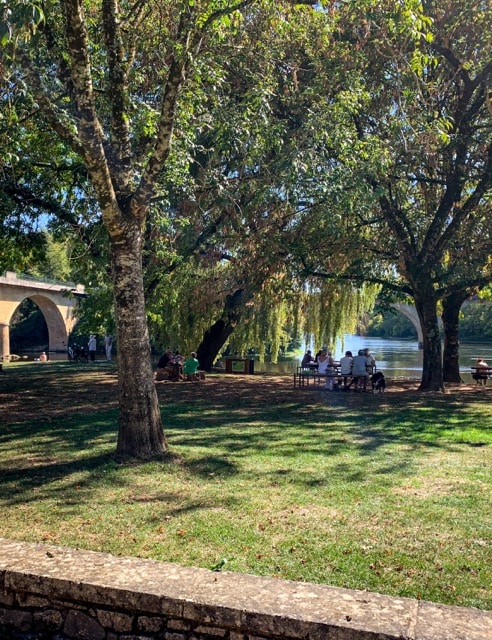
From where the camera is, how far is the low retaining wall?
3.25m

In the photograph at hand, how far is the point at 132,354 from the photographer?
7.19m

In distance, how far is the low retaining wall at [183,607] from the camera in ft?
10.7

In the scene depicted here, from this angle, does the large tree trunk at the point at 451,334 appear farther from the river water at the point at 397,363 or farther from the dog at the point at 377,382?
the dog at the point at 377,382

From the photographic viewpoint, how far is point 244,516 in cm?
523

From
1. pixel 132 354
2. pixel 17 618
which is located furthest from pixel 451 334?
pixel 17 618

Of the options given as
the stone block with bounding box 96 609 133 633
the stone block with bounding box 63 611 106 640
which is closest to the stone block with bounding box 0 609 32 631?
the stone block with bounding box 63 611 106 640

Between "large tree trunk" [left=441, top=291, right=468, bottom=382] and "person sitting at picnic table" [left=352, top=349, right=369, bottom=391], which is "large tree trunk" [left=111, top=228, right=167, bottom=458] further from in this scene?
"large tree trunk" [left=441, top=291, right=468, bottom=382]

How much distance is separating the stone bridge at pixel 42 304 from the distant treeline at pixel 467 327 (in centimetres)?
2635

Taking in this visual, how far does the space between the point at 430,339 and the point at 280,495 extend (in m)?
10.6

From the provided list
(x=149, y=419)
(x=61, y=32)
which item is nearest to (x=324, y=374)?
(x=149, y=419)

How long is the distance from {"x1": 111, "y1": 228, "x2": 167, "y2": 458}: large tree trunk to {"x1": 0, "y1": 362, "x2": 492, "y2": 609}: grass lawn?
38 cm

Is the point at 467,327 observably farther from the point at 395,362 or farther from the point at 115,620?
the point at 115,620

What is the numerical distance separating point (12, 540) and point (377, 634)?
2764mm

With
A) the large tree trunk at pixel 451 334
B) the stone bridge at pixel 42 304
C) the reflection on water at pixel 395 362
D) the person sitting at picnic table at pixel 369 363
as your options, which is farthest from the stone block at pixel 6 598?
the stone bridge at pixel 42 304
